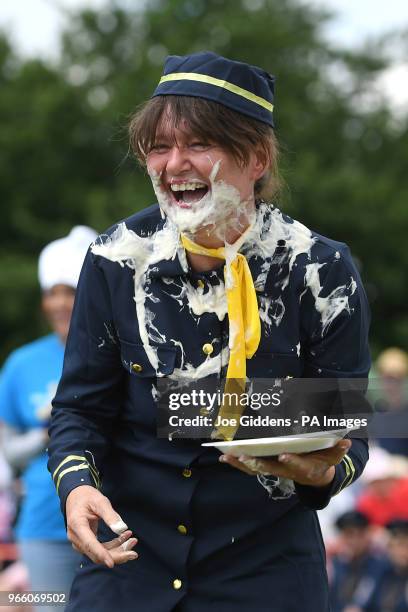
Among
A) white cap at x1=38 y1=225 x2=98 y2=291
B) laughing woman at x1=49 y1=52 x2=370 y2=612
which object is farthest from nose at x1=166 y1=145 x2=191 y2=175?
white cap at x1=38 y1=225 x2=98 y2=291

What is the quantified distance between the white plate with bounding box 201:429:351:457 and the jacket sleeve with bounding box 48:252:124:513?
0.63 meters

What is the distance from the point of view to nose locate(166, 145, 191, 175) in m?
3.16

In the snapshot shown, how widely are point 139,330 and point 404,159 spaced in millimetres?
29594

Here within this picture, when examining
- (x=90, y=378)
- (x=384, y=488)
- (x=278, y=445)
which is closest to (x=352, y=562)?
(x=384, y=488)

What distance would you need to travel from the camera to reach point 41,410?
570cm

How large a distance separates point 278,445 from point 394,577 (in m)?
5.43

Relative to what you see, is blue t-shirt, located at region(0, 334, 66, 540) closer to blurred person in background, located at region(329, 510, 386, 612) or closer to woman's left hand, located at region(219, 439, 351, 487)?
woman's left hand, located at region(219, 439, 351, 487)

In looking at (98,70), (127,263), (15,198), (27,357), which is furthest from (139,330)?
(98,70)

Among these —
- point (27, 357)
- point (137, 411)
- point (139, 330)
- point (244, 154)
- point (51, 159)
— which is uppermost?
point (244, 154)

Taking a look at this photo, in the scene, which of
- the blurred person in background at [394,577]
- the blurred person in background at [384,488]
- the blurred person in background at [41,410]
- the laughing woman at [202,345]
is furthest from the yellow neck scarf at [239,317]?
the blurred person in background at [384,488]

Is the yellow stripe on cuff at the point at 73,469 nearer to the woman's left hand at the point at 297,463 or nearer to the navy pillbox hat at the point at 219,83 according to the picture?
the woman's left hand at the point at 297,463

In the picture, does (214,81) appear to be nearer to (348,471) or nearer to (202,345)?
(202,345)

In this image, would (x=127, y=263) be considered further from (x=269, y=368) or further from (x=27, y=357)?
(x=27, y=357)

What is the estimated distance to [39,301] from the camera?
28562 millimetres
